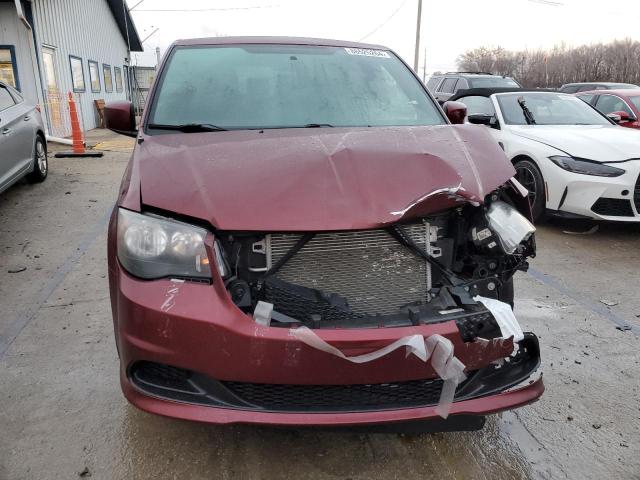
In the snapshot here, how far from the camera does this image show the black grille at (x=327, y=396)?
6.17 ft

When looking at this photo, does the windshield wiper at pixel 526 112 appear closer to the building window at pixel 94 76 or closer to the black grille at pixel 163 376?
the black grille at pixel 163 376

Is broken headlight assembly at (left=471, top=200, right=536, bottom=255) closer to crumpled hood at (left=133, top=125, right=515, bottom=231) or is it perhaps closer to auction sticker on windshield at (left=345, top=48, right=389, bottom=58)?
crumpled hood at (left=133, top=125, right=515, bottom=231)

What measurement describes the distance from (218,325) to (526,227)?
135cm

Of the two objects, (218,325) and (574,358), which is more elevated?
(218,325)

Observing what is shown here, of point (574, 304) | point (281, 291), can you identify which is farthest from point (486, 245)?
point (574, 304)

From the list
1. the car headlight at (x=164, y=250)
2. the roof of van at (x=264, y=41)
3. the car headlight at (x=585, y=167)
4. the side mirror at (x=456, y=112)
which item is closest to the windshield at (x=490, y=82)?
the car headlight at (x=585, y=167)

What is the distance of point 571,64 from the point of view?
4272 centimetres

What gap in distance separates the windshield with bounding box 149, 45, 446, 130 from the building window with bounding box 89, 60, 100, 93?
16.1m

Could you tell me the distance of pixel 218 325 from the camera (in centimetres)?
179

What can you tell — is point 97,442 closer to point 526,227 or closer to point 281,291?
point 281,291

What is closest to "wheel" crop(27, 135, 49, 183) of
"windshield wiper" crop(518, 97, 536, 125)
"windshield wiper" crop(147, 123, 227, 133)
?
"windshield wiper" crop(147, 123, 227, 133)

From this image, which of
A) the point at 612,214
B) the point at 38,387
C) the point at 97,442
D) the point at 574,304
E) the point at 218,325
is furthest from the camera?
the point at 612,214

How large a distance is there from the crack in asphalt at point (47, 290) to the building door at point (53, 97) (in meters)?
8.63

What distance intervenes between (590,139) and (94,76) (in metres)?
16.9
